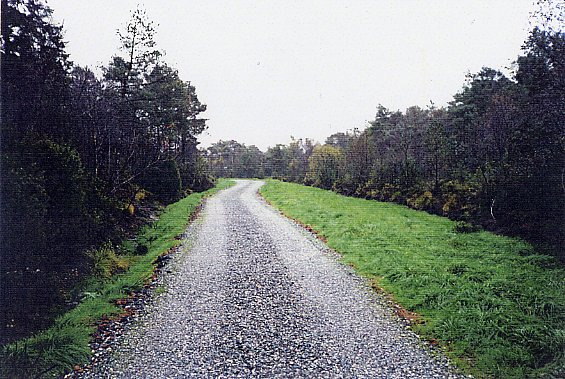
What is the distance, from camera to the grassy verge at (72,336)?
3252 millimetres

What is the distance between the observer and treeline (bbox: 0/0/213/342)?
4.27m

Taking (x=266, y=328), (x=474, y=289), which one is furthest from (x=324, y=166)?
(x=266, y=328)

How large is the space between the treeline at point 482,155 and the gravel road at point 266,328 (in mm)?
4556

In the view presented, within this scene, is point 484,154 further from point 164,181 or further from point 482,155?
point 164,181

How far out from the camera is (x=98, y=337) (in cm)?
400

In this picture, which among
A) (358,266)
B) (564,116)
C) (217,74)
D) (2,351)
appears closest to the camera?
(2,351)

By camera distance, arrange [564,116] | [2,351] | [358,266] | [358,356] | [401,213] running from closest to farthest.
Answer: [2,351]
[358,356]
[564,116]
[358,266]
[401,213]

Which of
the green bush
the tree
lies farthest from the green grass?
the tree

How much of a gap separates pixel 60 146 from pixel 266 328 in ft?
14.4

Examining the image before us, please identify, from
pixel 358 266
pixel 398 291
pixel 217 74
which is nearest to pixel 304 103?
pixel 217 74

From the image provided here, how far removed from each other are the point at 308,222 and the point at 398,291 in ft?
20.5

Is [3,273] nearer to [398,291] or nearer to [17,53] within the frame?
[17,53]

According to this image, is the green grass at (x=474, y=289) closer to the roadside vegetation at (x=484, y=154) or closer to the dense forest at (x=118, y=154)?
the roadside vegetation at (x=484, y=154)

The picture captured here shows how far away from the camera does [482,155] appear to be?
44.5 feet
